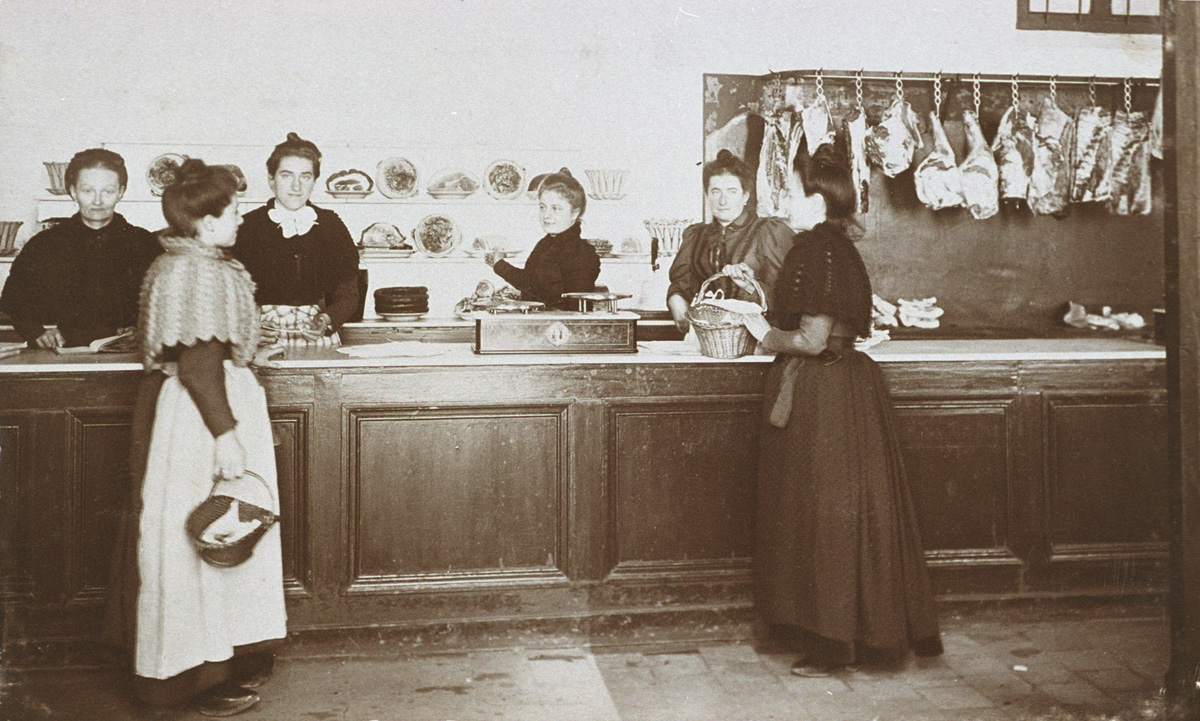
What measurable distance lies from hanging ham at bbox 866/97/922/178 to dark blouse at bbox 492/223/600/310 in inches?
60.6

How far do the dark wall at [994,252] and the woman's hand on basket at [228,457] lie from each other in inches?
126

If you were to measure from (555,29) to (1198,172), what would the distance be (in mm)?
3220

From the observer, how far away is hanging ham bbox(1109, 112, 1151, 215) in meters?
4.99

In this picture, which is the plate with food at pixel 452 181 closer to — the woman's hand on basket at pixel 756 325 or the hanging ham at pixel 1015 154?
the woman's hand on basket at pixel 756 325

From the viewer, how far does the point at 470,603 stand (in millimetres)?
3674

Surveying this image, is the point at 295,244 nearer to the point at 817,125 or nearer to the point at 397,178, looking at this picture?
the point at 397,178

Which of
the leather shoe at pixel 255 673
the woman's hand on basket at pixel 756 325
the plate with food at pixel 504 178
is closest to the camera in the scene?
the leather shoe at pixel 255 673

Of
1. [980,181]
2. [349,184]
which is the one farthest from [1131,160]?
[349,184]

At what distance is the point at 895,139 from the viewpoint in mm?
4980

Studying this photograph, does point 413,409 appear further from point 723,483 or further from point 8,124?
point 8,124

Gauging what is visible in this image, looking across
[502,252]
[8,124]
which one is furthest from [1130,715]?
[8,124]

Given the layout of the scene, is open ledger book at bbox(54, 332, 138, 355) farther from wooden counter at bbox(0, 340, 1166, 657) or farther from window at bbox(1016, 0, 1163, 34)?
window at bbox(1016, 0, 1163, 34)

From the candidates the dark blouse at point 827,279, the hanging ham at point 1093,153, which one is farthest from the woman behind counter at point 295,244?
the hanging ham at point 1093,153

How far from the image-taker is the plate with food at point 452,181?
5.38 m
